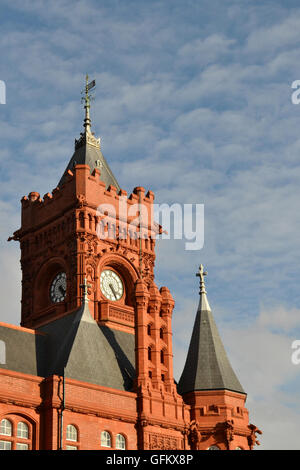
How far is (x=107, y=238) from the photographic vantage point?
7162 cm

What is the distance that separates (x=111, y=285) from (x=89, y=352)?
13.1m

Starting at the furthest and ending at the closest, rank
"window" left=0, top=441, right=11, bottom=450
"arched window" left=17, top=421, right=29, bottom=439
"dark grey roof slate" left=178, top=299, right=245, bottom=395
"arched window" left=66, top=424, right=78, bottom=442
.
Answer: "dark grey roof slate" left=178, top=299, right=245, bottom=395 < "arched window" left=66, top=424, right=78, bottom=442 < "arched window" left=17, top=421, right=29, bottom=439 < "window" left=0, top=441, right=11, bottom=450

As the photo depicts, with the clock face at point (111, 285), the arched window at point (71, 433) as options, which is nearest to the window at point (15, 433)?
the arched window at point (71, 433)

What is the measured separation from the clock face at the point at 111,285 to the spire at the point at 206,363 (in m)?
7.60


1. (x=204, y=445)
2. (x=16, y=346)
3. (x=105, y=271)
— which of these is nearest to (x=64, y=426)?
(x=16, y=346)

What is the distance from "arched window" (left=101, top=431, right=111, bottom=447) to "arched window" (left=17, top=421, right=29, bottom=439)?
513cm

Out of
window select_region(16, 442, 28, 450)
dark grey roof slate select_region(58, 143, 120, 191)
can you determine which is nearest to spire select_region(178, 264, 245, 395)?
window select_region(16, 442, 28, 450)

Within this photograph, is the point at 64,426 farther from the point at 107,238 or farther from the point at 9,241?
the point at 9,241

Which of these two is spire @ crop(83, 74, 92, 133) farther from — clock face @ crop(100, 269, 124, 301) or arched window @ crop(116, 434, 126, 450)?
arched window @ crop(116, 434, 126, 450)

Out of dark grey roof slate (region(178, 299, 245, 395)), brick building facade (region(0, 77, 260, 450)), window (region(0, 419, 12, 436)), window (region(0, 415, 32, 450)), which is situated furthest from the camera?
dark grey roof slate (region(178, 299, 245, 395))

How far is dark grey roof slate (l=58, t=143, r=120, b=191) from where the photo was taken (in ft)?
250

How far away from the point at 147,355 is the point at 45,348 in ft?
25.8

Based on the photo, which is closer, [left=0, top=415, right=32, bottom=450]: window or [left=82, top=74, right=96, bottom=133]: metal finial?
[left=0, top=415, right=32, bottom=450]: window

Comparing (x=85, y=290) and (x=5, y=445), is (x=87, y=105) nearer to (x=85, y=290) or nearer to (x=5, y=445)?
(x=85, y=290)
